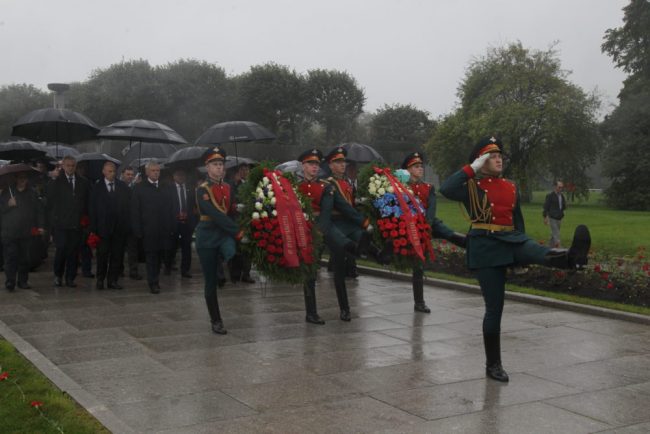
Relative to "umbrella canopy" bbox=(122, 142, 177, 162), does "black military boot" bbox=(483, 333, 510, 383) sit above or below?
below

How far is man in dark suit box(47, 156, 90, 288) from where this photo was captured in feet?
40.2

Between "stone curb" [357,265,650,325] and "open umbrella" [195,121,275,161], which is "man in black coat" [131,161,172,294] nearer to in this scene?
"open umbrella" [195,121,275,161]

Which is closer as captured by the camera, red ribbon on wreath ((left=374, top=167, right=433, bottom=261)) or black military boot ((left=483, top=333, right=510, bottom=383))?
black military boot ((left=483, top=333, right=510, bottom=383))

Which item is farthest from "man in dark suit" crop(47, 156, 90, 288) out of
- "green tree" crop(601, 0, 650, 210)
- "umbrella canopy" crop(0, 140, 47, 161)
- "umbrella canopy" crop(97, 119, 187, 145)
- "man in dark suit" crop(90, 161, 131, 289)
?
"green tree" crop(601, 0, 650, 210)

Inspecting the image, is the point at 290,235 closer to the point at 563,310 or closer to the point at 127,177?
the point at 563,310

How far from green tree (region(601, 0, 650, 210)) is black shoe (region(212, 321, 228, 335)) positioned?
132ft

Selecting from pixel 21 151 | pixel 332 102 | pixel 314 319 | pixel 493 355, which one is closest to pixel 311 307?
pixel 314 319

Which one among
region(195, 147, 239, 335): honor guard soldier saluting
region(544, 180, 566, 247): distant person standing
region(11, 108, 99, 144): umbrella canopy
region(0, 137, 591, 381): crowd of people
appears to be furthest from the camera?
region(544, 180, 566, 247): distant person standing

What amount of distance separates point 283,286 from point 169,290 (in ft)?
6.22

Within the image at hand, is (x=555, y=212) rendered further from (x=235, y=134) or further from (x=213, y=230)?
(x=213, y=230)

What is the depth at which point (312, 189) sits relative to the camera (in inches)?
375

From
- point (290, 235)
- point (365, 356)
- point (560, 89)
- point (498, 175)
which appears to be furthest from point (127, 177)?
point (560, 89)

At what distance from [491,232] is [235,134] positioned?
830 centimetres

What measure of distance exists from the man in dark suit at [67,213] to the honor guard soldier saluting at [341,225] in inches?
193
